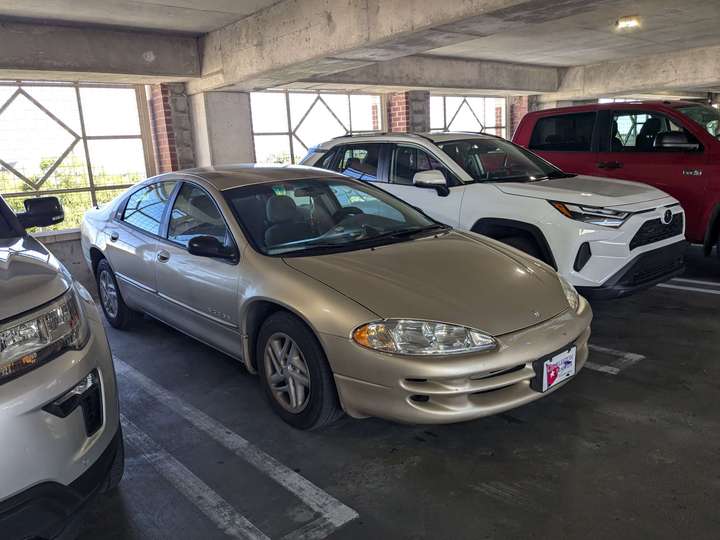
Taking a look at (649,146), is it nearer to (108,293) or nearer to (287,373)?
(287,373)

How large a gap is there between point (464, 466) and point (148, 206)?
3.26 m

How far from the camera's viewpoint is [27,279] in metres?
2.14

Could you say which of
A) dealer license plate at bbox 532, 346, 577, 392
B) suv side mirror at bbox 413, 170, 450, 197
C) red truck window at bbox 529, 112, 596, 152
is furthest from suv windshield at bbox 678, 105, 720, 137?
dealer license plate at bbox 532, 346, 577, 392

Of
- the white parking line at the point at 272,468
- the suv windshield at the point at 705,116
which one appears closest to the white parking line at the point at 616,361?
the white parking line at the point at 272,468

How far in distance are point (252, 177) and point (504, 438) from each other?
8.09 feet

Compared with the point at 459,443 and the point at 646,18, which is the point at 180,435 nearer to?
the point at 459,443

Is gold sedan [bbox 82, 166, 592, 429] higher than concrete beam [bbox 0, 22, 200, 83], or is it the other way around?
concrete beam [bbox 0, 22, 200, 83]

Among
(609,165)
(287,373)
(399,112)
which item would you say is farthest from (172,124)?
(287,373)

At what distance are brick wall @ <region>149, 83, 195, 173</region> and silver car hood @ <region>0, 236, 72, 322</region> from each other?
8.35 meters

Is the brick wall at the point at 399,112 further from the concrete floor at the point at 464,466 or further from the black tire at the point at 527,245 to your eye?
the concrete floor at the point at 464,466

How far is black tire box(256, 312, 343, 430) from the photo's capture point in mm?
3094

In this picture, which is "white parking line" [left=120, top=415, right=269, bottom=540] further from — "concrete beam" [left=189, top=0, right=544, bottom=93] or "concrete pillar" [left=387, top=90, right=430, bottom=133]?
"concrete pillar" [left=387, top=90, right=430, bottom=133]

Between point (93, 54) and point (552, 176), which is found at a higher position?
point (93, 54)

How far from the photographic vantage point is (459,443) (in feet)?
10.5
